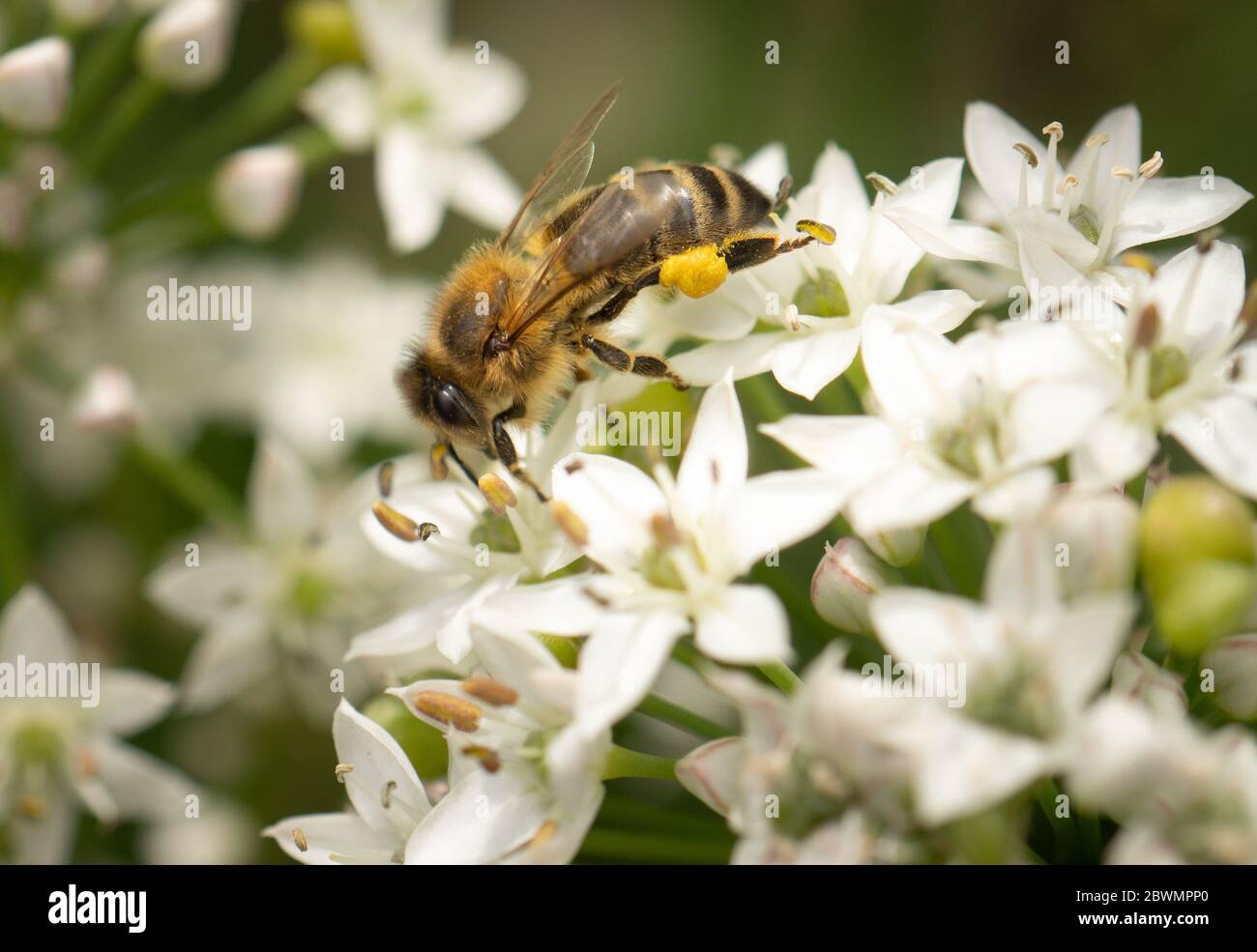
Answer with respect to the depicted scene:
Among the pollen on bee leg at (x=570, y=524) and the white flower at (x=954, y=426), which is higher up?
the white flower at (x=954, y=426)

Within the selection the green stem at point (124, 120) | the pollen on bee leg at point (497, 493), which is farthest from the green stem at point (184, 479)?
the pollen on bee leg at point (497, 493)

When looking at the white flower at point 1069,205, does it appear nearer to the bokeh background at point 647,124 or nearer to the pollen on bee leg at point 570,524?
the pollen on bee leg at point 570,524

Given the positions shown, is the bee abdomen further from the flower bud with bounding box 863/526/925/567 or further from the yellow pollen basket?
the flower bud with bounding box 863/526/925/567

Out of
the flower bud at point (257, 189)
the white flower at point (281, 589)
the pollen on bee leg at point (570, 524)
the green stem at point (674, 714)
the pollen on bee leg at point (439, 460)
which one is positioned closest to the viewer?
the pollen on bee leg at point (570, 524)

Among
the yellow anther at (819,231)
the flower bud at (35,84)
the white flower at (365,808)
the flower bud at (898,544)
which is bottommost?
the white flower at (365,808)
